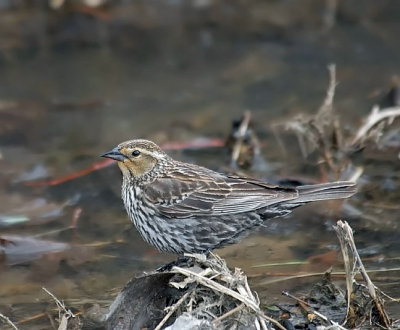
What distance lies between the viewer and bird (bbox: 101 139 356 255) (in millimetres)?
7340

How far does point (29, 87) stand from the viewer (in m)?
11.9

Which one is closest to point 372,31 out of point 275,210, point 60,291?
point 275,210

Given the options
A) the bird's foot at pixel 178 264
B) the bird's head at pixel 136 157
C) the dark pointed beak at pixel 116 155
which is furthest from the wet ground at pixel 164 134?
the dark pointed beak at pixel 116 155

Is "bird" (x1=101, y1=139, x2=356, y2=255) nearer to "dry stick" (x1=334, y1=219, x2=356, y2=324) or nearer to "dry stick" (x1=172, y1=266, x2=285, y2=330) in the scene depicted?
"dry stick" (x1=334, y1=219, x2=356, y2=324)

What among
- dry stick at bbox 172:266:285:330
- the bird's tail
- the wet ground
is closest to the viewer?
dry stick at bbox 172:266:285:330

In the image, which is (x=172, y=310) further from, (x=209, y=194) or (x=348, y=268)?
(x=209, y=194)

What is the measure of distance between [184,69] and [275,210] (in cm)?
545

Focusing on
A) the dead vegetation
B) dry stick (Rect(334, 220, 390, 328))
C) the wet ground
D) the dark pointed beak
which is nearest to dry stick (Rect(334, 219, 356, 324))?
dry stick (Rect(334, 220, 390, 328))

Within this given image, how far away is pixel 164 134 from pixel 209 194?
336 centimetres

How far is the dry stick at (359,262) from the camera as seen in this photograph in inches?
235

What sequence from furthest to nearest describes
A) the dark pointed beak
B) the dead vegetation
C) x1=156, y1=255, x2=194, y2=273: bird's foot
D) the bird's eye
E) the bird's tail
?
the dead vegetation → the bird's eye → the dark pointed beak → the bird's tail → x1=156, y1=255, x2=194, y2=273: bird's foot

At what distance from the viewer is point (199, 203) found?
7.54m

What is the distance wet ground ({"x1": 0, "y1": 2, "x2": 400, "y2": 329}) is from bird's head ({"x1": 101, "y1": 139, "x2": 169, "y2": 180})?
88cm

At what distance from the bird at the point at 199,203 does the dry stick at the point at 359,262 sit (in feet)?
4.08
